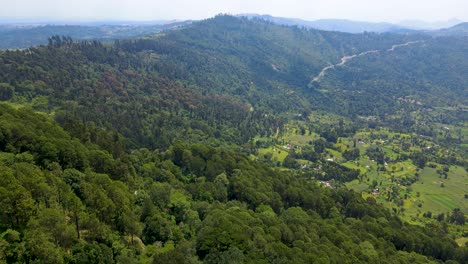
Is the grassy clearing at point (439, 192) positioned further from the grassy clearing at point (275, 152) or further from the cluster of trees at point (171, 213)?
the grassy clearing at point (275, 152)

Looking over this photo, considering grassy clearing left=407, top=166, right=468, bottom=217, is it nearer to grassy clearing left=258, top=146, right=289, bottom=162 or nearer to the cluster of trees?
the cluster of trees

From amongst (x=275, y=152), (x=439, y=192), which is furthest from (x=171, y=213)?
(x=439, y=192)

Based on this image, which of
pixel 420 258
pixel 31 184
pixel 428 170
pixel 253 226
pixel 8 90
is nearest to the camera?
pixel 31 184

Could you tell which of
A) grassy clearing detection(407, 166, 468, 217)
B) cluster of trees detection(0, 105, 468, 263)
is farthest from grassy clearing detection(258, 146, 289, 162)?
cluster of trees detection(0, 105, 468, 263)

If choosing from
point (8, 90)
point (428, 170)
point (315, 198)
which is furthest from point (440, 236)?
point (8, 90)

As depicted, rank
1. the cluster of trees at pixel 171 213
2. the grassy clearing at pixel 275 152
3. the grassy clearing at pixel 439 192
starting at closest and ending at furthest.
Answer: the cluster of trees at pixel 171 213
the grassy clearing at pixel 439 192
the grassy clearing at pixel 275 152

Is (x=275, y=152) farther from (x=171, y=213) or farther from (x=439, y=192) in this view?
(x=171, y=213)

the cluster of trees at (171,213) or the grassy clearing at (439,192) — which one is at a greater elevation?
the cluster of trees at (171,213)

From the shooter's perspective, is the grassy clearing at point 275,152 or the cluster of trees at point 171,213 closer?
the cluster of trees at point 171,213

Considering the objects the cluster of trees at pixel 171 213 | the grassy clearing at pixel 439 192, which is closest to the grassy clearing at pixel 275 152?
the grassy clearing at pixel 439 192

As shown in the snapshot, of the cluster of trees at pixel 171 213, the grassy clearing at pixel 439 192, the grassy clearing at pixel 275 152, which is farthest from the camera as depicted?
the grassy clearing at pixel 275 152

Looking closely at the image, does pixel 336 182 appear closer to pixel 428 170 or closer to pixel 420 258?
A: pixel 428 170
